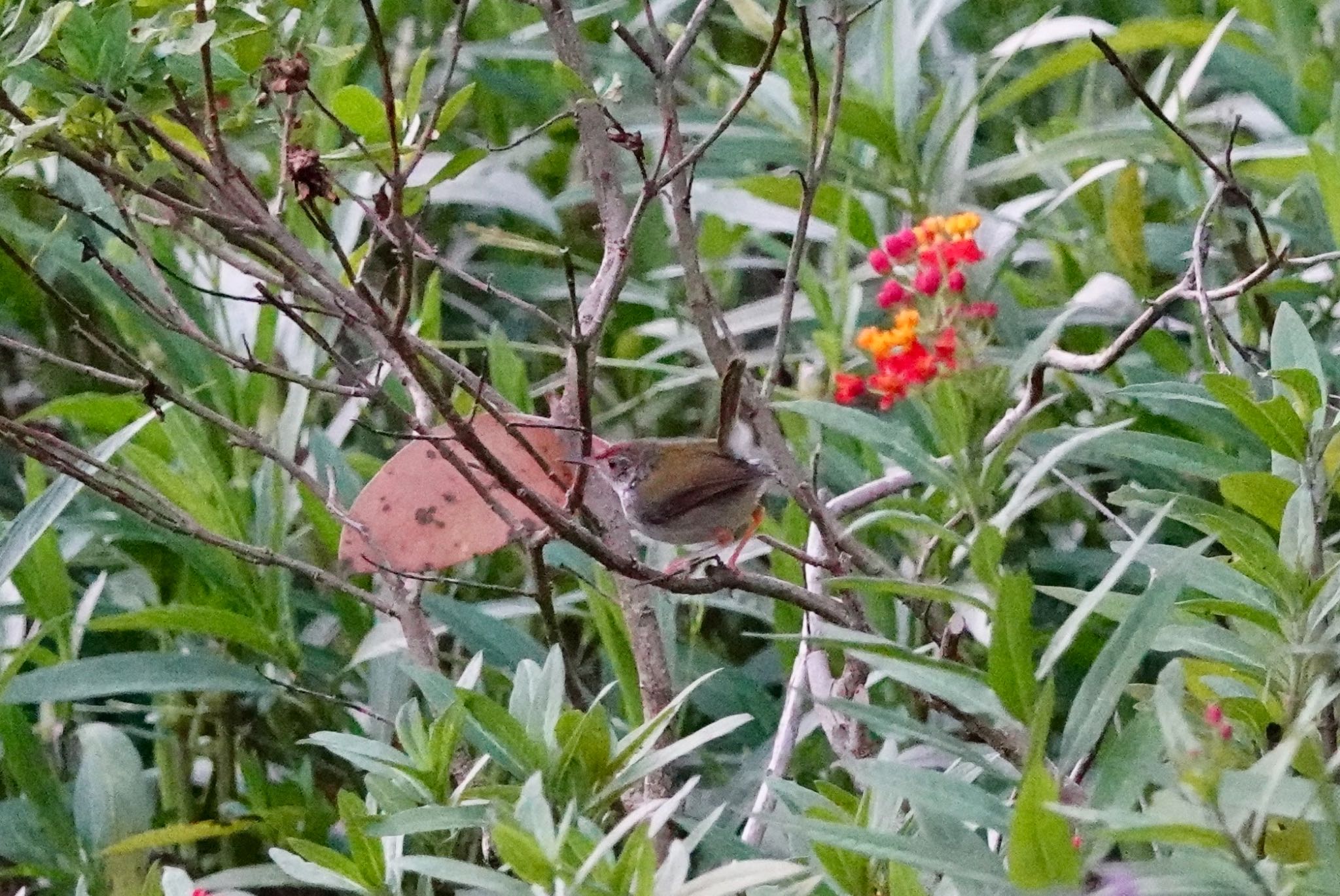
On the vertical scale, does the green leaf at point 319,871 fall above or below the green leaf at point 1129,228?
below

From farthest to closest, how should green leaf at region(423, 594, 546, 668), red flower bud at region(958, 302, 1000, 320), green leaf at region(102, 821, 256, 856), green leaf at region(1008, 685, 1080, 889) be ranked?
green leaf at region(423, 594, 546, 668) → green leaf at region(102, 821, 256, 856) → red flower bud at region(958, 302, 1000, 320) → green leaf at region(1008, 685, 1080, 889)

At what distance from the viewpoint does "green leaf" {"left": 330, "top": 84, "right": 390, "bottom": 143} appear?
36.8 inches

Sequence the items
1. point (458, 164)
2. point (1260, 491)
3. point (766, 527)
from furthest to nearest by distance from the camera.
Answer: point (766, 527)
point (458, 164)
point (1260, 491)

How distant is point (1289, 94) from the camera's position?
59.2 inches

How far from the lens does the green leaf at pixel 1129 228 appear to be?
1.31 m

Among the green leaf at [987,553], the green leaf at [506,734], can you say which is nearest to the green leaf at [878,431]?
the green leaf at [987,553]

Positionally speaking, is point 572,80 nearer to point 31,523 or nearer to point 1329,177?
point 31,523

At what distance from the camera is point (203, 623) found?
3.89ft

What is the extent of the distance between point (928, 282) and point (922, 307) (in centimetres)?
2

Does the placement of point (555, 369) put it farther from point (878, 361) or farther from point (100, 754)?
point (878, 361)

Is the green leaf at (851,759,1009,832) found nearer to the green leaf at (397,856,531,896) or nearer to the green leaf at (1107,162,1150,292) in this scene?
the green leaf at (397,856,531,896)

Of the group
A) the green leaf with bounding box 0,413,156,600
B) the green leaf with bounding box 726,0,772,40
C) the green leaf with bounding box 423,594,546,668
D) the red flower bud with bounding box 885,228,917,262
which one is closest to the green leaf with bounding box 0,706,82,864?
the green leaf with bounding box 0,413,156,600

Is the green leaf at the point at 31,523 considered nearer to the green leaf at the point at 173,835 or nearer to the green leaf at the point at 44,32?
the green leaf at the point at 173,835

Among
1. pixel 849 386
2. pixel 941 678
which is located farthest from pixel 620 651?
pixel 941 678
